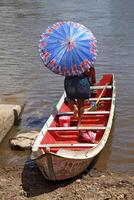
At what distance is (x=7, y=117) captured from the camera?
33.2 ft

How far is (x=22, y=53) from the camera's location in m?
17.4

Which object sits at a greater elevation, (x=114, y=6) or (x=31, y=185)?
(x=114, y=6)

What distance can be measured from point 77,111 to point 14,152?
1.47 m

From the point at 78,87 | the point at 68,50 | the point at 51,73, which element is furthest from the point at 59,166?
the point at 51,73

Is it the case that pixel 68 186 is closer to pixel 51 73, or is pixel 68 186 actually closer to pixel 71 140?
pixel 71 140

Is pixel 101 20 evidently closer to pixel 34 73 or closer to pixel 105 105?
pixel 34 73

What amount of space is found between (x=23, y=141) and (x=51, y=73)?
17.3 ft

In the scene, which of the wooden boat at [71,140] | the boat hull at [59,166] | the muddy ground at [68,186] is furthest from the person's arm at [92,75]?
the boat hull at [59,166]

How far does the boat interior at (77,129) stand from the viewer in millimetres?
8336

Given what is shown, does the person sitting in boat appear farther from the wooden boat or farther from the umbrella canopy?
the wooden boat

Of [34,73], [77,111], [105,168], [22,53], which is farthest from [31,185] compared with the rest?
[22,53]

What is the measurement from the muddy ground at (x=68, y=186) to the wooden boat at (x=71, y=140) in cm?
18

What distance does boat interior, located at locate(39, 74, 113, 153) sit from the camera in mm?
8336

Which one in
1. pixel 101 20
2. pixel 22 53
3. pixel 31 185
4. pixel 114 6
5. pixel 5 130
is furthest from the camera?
pixel 114 6
